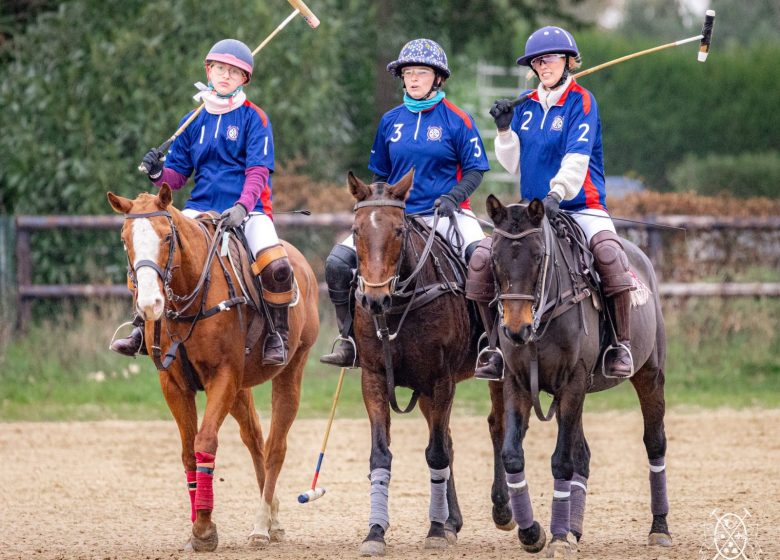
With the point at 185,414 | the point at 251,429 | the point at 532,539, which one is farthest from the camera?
the point at 251,429

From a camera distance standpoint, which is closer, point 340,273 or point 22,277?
point 340,273

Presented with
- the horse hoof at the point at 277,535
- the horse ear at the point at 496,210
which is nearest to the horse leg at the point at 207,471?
the horse hoof at the point at 277,535

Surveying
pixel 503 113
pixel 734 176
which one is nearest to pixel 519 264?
pixel 503 113

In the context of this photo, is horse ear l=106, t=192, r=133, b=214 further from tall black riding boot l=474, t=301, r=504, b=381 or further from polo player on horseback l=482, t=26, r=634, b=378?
polo player on horseback l=482, t=26, r=634, b=378

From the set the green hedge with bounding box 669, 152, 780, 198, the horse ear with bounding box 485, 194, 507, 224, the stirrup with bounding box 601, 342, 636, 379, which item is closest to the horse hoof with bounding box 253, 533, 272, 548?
the stirrup with bounding box 601, 342, 636, 379

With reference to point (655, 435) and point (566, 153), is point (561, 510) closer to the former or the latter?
point (655, 435)

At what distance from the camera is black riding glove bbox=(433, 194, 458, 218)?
8.21m

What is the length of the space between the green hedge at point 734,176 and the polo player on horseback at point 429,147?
1505 centimetres

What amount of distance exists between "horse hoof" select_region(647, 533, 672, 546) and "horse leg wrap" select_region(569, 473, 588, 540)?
46 cm

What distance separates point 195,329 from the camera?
7.98 m

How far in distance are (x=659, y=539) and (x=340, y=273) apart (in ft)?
Result: 8.00

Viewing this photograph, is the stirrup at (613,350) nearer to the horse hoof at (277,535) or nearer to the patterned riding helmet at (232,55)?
the horse hoof at (277,535)

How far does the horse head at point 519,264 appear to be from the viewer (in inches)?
283

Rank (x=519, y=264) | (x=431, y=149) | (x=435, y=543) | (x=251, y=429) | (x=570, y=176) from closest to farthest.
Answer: (x=519, y=264) < (x=570, y=176) < (x=435, y=543) < (x=431, y=149) < (x=251, y=429)
